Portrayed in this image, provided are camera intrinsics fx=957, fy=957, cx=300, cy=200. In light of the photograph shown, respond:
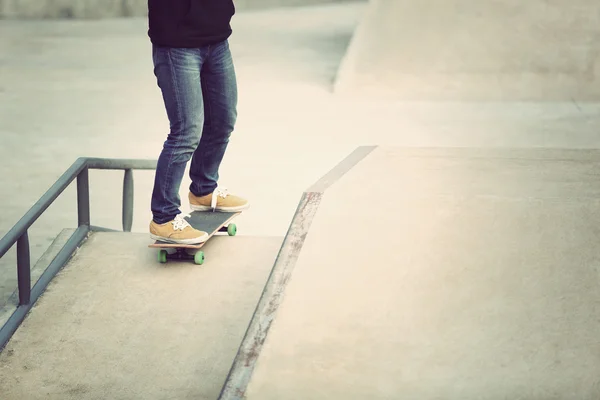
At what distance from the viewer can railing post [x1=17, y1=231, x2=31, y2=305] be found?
4.50 meters

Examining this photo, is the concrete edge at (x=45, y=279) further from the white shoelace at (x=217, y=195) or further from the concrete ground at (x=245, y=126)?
the concrete ground at (x=245, y=126)

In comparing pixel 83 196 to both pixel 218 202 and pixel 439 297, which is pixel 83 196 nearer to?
pixel 218 202

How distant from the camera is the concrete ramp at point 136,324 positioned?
410 cm

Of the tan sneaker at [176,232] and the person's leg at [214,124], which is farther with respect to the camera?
the tan sneaker at [176,232]

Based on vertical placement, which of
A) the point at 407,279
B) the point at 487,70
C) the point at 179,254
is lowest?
the point at 487,70

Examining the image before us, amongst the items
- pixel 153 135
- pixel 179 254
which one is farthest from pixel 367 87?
pixel 179 254

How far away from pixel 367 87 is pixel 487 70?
1434 mm

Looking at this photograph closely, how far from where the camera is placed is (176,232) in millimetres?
4789

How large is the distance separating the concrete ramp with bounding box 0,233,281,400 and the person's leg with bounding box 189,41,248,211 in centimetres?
28

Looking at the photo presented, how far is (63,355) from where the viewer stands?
4.31m

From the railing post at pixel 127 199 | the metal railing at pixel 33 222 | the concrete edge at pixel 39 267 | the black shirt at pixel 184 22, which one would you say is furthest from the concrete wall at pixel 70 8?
the black shirt at pixel 184 22

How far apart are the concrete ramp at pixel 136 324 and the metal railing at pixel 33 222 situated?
50 millimetres

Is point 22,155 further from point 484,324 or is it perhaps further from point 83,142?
point 484,324

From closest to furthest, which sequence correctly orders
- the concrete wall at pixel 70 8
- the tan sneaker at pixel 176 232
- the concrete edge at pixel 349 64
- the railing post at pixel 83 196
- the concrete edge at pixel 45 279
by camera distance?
the concrete edge at pixel 45 279
the tan sneaker at pixel 176 232
the railing post at pixel 83 196
the concrete edge at pixel 349 64
the concrete wall at pixel 70 8
